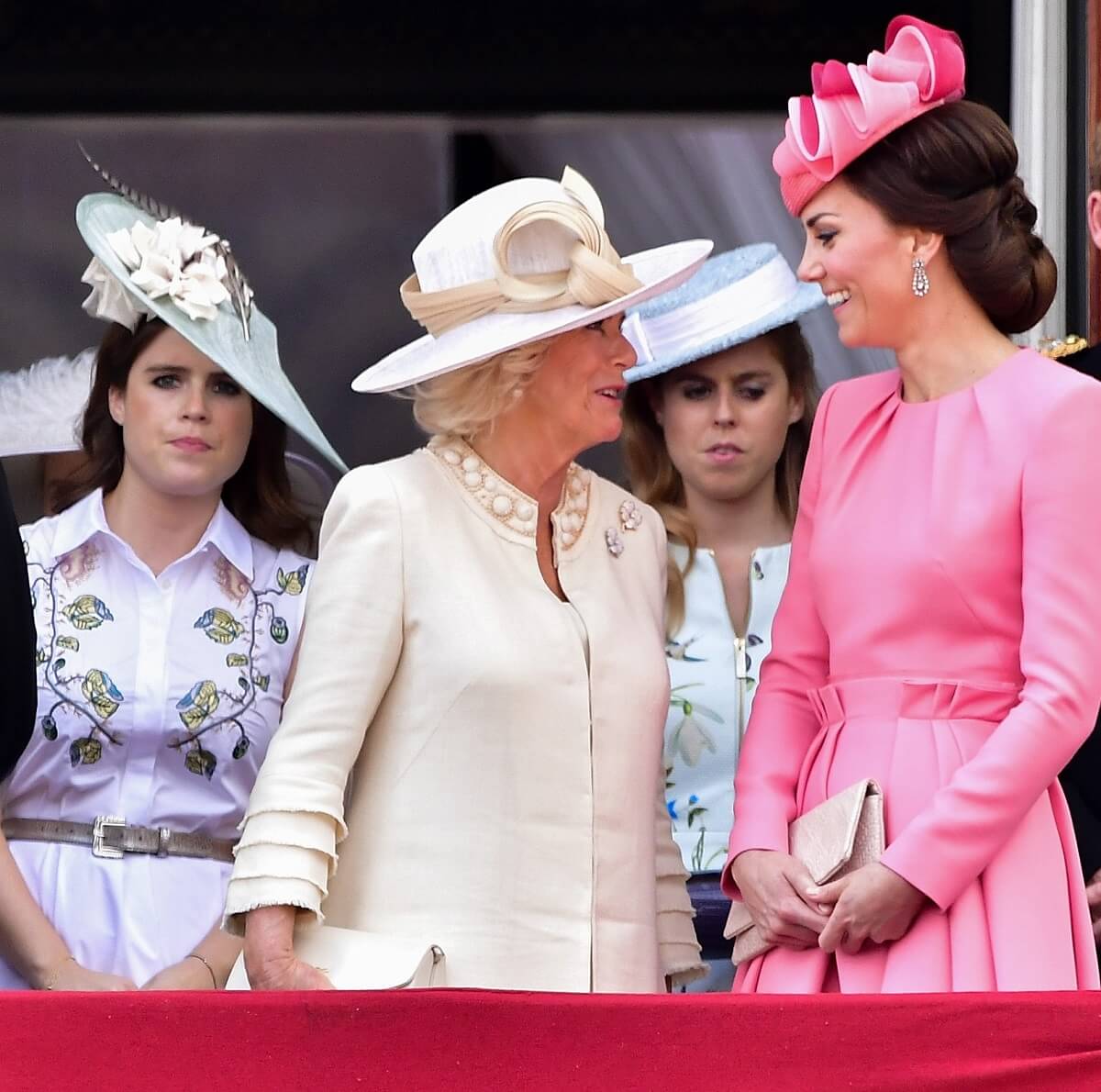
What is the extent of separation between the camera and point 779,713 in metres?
2.82

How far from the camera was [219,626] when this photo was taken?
3.53 m

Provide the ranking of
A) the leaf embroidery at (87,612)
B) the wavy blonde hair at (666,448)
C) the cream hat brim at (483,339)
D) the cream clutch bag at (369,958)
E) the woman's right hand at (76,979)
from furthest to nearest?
the wavy blonde hair at (666,448) < the leaf embroidery at (87,612) < the woman's right hand at (76,979) < the cream hat brim at (483,339) < the cream clutch bag at (369,958)

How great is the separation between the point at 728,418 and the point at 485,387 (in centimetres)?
93

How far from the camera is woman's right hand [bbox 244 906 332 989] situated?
262cm

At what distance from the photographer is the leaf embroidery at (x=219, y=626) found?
3.52 meters

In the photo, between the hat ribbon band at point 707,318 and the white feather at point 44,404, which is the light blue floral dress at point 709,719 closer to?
the hat ribbon band at point 707,318

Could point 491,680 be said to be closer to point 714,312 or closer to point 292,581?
point 292,581

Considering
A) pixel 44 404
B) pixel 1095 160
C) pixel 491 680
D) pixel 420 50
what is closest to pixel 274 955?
pixel 491 680

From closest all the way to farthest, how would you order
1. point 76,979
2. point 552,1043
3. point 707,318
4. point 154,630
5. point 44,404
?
point 552,1043, point 76,979, point 154,630, point 707,318, point 44,404

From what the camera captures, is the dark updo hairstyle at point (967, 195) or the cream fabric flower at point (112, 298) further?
the cream fabric flower at point (112, 298)

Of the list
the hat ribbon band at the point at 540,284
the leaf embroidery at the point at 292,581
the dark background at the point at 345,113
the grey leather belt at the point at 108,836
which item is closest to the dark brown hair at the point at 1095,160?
the dark background at the point at 345,113

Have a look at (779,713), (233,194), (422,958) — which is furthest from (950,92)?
(233,194)

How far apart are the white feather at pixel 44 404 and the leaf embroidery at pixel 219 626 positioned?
70cm

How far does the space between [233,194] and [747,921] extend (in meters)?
2.23
